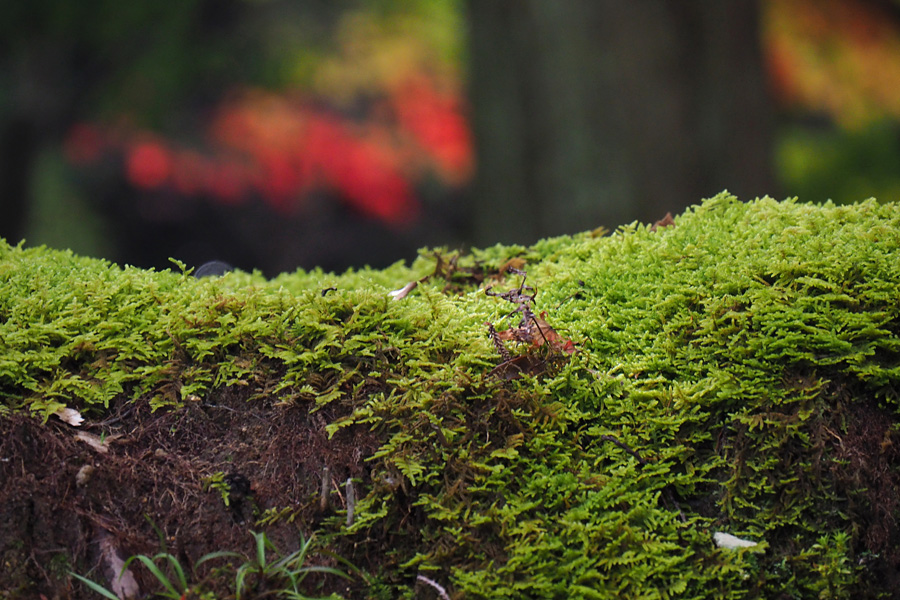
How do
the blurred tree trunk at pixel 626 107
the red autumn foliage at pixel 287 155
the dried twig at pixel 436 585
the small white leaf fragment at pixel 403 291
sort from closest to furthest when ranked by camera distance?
the dried twig at pixel 436 585 < the small white leaf fragment at pixel 403 291 < the blurred tree trunk at pixel 626 107 < the red autumn foliage at pixel 287 155

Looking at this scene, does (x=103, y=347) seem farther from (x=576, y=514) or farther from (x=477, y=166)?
(x=477, y=166)

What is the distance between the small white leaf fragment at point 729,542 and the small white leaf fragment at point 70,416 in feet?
4.39

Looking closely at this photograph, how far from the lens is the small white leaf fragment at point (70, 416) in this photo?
1462 mm

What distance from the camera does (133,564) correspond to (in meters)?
1.37

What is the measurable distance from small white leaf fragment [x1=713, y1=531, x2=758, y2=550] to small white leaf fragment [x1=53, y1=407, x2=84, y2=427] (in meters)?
1.34

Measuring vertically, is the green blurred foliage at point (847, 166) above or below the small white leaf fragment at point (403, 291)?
above

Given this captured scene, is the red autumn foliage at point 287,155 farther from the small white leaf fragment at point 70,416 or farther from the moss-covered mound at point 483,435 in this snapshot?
the small white leaf fragment at point 70,416

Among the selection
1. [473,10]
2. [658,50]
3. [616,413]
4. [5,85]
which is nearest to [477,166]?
[473,10]

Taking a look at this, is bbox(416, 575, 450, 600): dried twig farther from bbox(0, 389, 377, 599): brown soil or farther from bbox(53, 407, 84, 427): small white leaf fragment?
bbox(53, 407, 84, 427): small white leaf fragment

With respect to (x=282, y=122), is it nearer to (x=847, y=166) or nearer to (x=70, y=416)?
(x=847, y=166)

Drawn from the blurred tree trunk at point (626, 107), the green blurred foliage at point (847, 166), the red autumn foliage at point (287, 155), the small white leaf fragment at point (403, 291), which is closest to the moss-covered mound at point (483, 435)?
the small white leaf fragment at point (403, 291)

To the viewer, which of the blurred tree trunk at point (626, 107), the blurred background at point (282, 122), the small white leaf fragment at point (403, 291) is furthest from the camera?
the blurred background at point (282, 122)

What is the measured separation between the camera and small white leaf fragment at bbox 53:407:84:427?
146 cm

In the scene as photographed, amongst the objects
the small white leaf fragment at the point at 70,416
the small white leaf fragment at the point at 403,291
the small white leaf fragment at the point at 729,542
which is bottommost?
the small white leaf fragment at the point at 729,542
